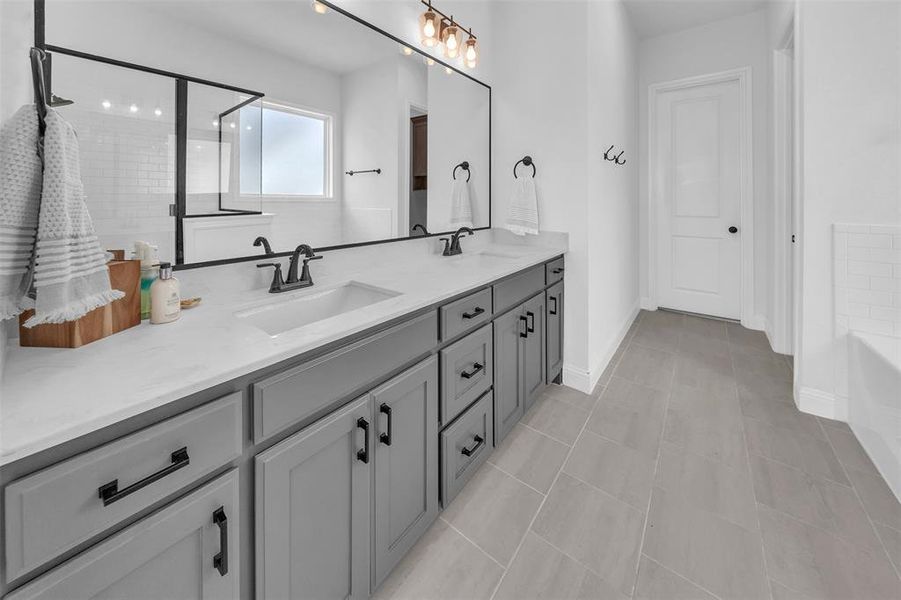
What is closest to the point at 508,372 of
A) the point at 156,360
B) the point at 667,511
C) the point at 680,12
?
the point at 667,511

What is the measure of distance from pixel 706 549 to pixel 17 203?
78.0 inches

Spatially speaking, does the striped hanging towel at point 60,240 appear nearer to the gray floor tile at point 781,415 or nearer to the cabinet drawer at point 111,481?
the cabinet drawer at point 111,481

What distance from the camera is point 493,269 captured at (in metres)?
1.82

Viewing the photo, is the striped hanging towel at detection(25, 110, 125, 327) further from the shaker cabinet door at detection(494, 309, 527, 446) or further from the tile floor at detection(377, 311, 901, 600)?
the shaker cabinet door at detection(494, 309, 527, 446)

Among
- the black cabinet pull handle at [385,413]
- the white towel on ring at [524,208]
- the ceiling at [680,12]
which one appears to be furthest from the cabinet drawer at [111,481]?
the ceiling at [680,12]

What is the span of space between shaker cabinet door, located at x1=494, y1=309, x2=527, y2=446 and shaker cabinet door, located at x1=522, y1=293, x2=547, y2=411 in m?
0.05

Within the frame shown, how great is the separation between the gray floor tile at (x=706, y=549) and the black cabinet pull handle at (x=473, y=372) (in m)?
0.82

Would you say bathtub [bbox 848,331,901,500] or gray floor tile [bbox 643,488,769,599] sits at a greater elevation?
bathtub [bbox 848,331,901,500]

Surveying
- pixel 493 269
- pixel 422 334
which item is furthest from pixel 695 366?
pixel 422 334

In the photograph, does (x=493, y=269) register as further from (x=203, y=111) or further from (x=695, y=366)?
(x=695, y=366)

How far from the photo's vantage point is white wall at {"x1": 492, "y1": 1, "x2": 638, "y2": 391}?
7.88ft

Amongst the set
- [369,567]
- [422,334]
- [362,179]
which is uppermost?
[362,179]

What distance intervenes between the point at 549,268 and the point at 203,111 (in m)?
1.76

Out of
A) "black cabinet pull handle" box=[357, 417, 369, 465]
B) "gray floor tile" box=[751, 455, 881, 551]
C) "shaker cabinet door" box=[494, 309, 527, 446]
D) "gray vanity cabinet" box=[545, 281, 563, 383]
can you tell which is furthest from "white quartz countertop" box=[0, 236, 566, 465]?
"gray floor tile" box=[751, 455, 881, 551]
